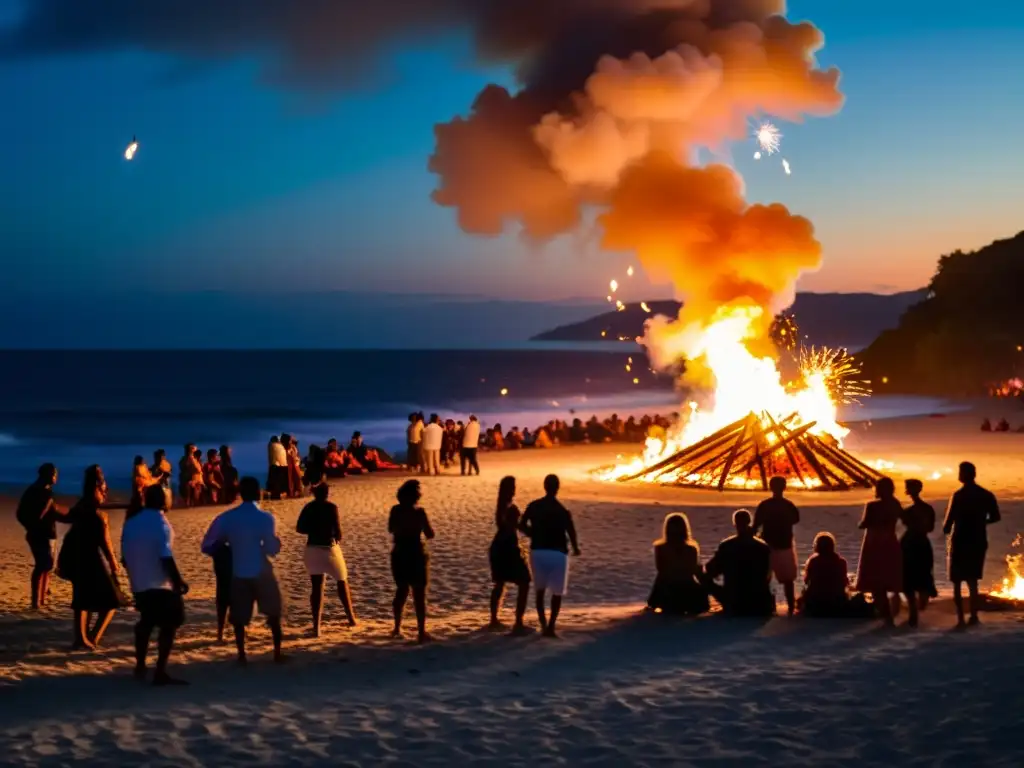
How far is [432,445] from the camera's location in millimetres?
22406

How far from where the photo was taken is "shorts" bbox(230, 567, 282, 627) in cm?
793

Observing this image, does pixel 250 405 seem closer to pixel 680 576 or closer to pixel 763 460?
pixel 763 460

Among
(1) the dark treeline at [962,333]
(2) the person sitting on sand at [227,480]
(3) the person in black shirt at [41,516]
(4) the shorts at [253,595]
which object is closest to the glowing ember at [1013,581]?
(4) the shorts at [253,595]

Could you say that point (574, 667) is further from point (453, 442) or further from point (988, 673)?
point (453, 442)

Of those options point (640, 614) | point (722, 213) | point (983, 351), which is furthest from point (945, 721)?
point (983, 351)

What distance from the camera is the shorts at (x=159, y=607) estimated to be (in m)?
7.52

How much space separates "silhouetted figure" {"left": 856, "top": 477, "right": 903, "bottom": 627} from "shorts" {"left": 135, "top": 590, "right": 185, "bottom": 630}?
5458 mm

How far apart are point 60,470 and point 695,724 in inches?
1318

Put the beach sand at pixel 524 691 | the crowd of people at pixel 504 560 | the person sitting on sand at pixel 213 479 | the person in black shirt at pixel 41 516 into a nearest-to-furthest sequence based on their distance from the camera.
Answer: the beach sand at pixel 524 691 < the crowd of people at pixel 504 560 < the person in black shirt at pixel 41 516 < the person sitting on sand at pixel 213 479

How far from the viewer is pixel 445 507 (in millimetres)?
17766

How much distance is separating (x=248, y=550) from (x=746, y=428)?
14.3 m

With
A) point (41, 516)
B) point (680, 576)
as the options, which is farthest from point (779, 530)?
point (41, 516)

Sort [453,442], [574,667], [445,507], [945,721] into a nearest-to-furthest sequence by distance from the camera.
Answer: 1. [945,721]
2. [574,667]
3. [445,507]
4. [453,442]

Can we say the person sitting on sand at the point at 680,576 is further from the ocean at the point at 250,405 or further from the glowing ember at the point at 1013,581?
the ocean at the point at 250,405
